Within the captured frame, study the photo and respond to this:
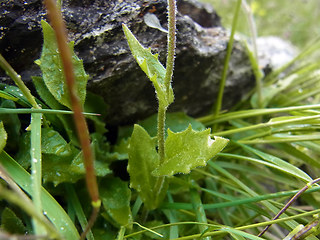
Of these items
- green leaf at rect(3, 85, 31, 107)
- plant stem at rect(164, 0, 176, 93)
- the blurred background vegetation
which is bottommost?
green leaf at rect(3, 85, 31, 107)

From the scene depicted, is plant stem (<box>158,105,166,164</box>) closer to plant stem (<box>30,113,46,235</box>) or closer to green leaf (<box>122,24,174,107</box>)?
green leaf (<box>122,24,174,107</box>)

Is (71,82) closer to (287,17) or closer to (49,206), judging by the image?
(49,206)

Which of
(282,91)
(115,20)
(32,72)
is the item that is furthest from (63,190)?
(282,91)

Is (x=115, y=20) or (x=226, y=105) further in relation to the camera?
(x=226, y=105)

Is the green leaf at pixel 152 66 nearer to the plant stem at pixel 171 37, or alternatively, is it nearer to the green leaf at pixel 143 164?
the plant stem at pixel 171 37

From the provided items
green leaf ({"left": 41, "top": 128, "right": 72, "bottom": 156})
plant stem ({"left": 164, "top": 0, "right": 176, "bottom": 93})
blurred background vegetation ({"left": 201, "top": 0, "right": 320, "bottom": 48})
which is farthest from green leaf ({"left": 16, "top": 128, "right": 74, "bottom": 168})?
blurred background vegetation ({"left": 201, "top": 0, "right": 320, "bottom": 48})

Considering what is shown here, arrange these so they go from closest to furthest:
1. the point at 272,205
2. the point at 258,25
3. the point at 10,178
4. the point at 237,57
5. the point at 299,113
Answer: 1. the point at 10,178
2. the point at 272,205
3. the point at 299,113
4. the point at 237,57
5. the point at 258,25

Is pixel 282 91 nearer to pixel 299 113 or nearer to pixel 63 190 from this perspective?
pixel 299 113
